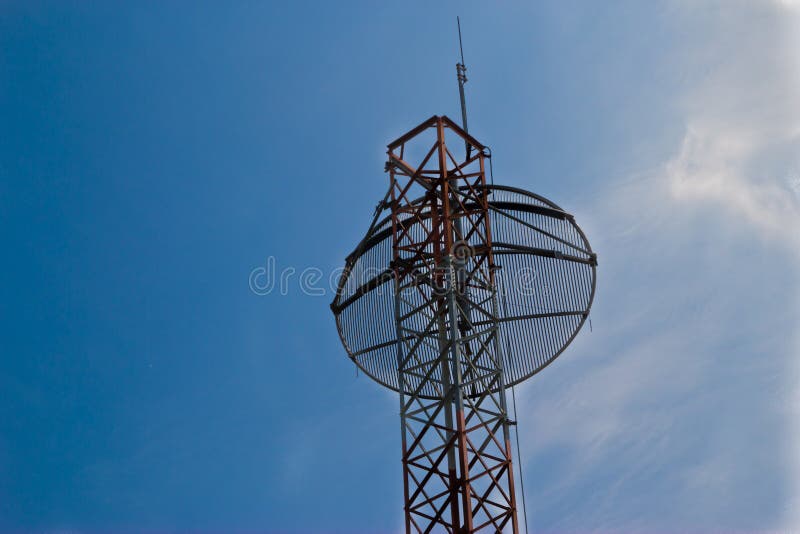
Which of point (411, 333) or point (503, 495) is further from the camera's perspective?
point (411, 333)

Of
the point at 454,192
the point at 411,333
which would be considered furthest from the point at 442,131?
the point at 411,333

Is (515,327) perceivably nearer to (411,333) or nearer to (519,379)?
(519,379)

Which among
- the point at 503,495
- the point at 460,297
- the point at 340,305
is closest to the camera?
the point at 503,495

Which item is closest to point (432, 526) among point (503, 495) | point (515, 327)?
point (503, 495)

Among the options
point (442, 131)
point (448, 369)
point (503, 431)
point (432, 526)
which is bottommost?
point (432, 526)

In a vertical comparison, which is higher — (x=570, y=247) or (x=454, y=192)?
(x=454, y=192)

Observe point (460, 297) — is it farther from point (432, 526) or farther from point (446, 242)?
point (432, 526)

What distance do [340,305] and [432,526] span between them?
26.6 feet

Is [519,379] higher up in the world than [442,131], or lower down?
lower down

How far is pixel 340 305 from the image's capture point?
93.1ft

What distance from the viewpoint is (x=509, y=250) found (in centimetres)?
2589

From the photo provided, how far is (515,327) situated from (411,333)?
10.2 feet

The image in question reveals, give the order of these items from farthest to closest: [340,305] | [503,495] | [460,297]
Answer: [340,305], [460,297], [503,495]

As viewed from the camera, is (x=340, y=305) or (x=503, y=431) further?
(x=340, y=305)
